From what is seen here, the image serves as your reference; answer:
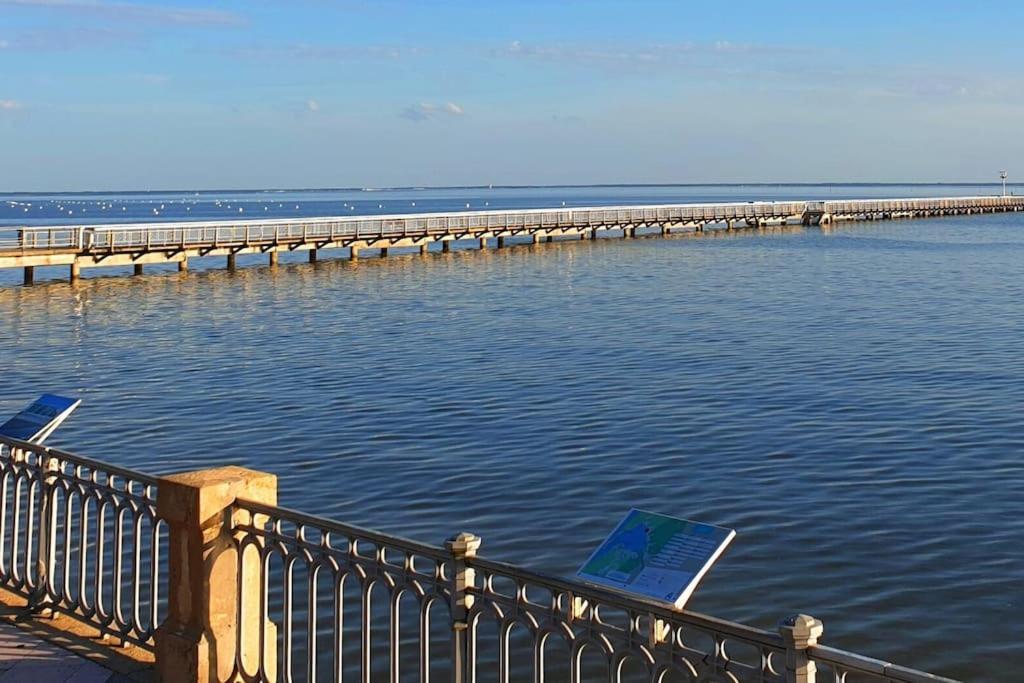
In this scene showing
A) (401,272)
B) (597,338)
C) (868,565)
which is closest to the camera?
(868,565)

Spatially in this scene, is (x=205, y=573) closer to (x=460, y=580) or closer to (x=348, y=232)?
(x=460, y=580)

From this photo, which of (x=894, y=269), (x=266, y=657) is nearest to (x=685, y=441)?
(x=266, y=657)

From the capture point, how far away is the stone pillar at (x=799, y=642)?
4371 millimetres

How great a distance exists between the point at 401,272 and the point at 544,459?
3693 centimetres

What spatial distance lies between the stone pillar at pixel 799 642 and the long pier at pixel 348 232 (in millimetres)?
42178

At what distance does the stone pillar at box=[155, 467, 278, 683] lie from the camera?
661cm

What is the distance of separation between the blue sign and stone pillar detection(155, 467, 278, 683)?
1.74m

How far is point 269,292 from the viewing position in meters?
43.6

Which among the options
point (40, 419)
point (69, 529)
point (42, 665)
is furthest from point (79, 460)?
point (42, 665)

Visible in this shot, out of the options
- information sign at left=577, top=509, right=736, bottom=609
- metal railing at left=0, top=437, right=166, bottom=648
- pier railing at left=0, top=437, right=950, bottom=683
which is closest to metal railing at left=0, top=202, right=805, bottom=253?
metal railing at left=0, top=437, right=166, bottom=648

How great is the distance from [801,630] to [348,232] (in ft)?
186

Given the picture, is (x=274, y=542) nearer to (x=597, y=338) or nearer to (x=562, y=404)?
(x=562, y=404)

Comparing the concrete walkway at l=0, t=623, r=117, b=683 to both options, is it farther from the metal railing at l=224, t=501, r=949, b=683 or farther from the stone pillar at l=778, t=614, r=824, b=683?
the stone pillar at l=778, t=614, r=824, b=683

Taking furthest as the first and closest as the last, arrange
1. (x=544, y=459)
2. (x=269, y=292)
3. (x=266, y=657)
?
(x=269, y=292), (x=544, y=459), (x=266, y=657)
